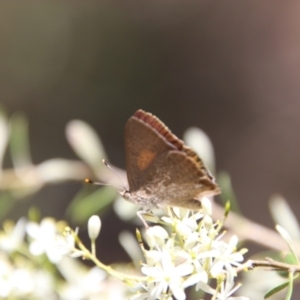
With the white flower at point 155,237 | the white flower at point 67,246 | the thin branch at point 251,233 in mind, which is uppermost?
the white flower at point 155,237

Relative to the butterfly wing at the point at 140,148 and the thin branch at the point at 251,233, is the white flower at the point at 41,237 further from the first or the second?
the thin branch at the point at 251,233

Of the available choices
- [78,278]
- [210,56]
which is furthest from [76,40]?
[78,278]

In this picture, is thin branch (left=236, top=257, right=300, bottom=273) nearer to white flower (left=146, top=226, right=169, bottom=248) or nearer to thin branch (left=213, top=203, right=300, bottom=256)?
white flower (left=146, top=226, right=169, bottom=248)

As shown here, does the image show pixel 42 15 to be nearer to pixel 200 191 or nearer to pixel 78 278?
pixel 78 278

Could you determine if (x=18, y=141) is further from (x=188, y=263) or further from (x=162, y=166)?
(x=188, y=263)

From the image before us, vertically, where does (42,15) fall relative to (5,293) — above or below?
above

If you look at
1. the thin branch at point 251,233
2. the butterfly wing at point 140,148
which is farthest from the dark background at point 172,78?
the butterfly wing at point 140,148

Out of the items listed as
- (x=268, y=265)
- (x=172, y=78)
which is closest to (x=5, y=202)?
(x=268, y=265)

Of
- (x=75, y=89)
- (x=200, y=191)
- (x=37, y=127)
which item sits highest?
(x=200, y=191)
